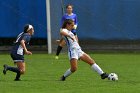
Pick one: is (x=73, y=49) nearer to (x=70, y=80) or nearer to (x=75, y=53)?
(x=75, y=53)

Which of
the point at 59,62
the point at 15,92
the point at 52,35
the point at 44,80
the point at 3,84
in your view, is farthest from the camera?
the point at 52,35

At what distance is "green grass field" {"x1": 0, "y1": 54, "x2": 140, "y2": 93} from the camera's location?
37.2ft

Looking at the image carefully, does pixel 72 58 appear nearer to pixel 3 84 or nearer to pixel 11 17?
pixel 3 84

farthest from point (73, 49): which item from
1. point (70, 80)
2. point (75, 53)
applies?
point (70, 80)

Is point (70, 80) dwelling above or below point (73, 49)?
below

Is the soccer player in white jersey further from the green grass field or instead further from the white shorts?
the green grass field

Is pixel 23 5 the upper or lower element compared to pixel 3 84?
upper

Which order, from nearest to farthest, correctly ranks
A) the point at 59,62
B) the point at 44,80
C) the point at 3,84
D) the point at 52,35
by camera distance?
the point at 3,84 < the point at 44,80 < the point at 59,62 < the point at 52,35

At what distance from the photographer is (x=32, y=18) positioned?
2488 cm

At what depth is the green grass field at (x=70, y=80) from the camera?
1133 cm

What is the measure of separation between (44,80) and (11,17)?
38.6 feet

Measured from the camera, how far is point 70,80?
44.4 feet

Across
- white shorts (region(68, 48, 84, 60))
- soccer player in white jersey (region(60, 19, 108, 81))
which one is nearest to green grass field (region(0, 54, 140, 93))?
soccer player in white jersey (region(60, 19, 108, 81))

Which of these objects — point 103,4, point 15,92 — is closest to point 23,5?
point 103,4
